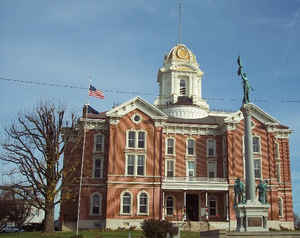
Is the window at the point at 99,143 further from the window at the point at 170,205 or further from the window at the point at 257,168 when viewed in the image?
the window at the point at 257,168

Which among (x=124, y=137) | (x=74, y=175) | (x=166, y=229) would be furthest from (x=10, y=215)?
(x=166, y=229)

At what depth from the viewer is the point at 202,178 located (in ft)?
146

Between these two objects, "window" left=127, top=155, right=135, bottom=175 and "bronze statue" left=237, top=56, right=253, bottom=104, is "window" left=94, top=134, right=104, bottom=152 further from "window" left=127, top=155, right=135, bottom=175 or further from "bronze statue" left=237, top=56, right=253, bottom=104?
"bronze statue" left=237, top=56, right=253, bottom=104

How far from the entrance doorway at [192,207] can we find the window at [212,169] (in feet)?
10.7

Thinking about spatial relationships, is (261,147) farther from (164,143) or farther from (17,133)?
(17,133)

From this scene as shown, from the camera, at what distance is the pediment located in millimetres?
45469

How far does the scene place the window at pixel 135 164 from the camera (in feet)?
145

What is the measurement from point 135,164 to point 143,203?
450cm

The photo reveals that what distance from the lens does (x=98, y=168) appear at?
149ft

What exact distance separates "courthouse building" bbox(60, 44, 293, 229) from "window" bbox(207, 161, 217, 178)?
123 millimetres

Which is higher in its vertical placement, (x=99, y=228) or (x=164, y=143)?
(x=164, y=143)

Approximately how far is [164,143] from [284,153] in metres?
15.7

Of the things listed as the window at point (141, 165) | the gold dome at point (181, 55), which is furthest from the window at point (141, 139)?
the gold dome at point (181, 55)

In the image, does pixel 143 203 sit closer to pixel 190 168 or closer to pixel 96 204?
pixel 96 204
